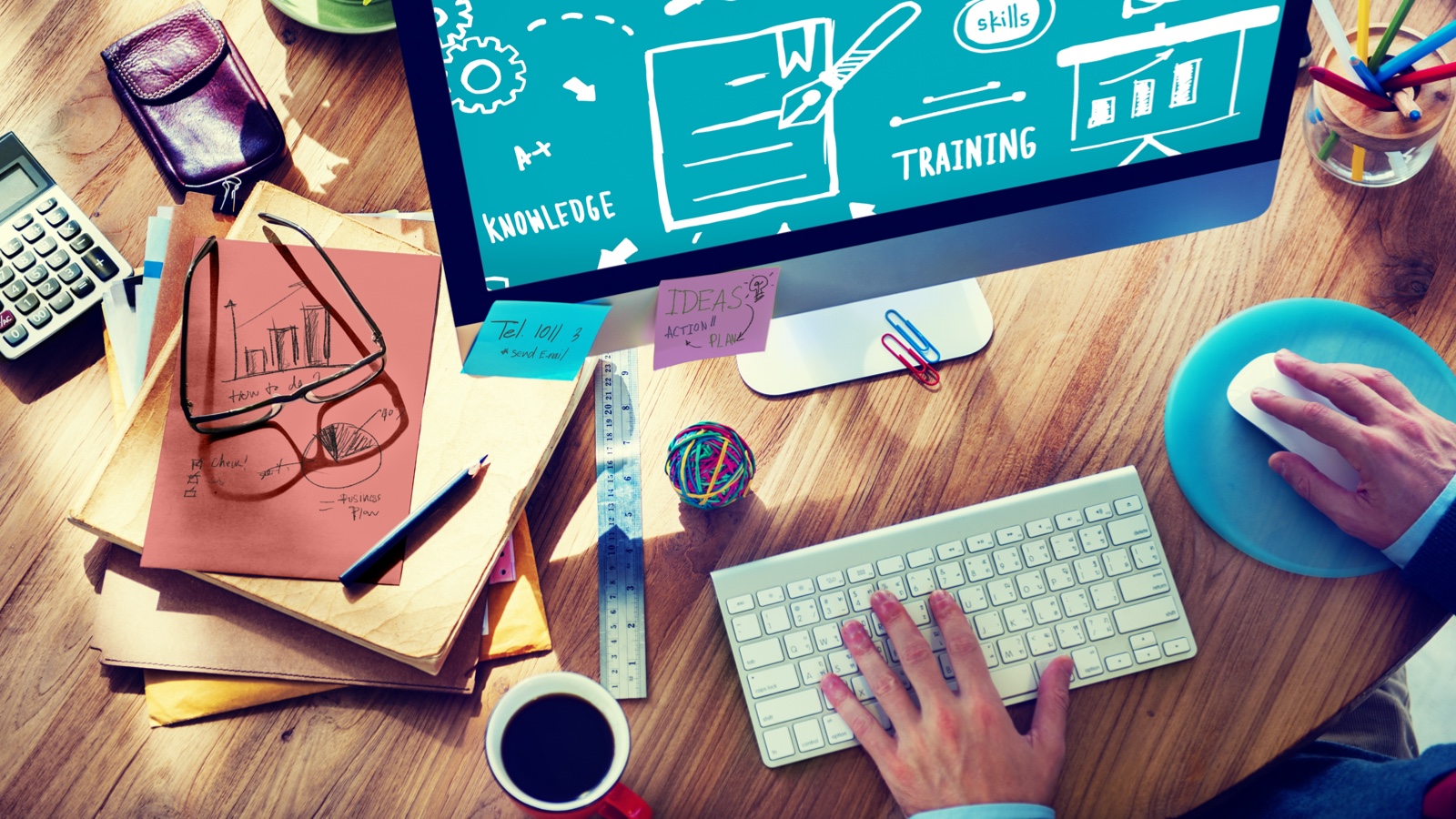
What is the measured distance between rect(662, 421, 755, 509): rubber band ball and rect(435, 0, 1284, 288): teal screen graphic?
0.16 m

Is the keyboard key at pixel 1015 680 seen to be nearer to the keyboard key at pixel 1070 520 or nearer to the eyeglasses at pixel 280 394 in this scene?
the keyboard key at pixel 1070 520

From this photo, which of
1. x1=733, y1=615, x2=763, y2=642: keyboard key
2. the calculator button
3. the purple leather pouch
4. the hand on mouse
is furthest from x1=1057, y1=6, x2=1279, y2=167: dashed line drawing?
the calculator button

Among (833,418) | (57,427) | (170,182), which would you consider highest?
(170,182)

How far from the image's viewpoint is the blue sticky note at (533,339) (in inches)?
27.6

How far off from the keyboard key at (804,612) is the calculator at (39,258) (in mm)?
696

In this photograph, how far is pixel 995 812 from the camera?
0.75 metres

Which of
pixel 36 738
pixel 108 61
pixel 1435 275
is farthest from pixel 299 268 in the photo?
pixel 1435 275

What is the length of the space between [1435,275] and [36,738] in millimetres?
1366

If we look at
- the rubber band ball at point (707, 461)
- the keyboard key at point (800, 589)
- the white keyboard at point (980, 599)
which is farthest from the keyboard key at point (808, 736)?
the rubber band ball at point (707, 461)

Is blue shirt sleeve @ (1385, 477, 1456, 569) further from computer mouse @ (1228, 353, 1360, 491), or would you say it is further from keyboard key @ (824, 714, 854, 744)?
keyboard key @ (824, 714, 854, 744)

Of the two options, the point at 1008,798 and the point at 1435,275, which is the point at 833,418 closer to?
the point at 1008,798

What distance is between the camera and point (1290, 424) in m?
0.86

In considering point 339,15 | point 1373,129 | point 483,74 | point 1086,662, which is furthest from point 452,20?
point 1373,129

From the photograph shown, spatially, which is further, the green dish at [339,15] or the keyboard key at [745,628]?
the green dish at [339,15]
